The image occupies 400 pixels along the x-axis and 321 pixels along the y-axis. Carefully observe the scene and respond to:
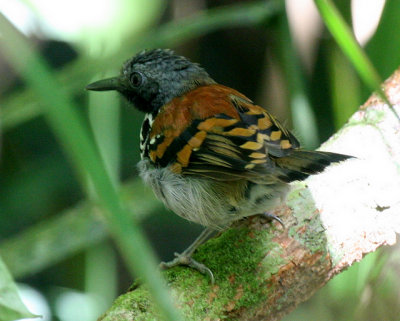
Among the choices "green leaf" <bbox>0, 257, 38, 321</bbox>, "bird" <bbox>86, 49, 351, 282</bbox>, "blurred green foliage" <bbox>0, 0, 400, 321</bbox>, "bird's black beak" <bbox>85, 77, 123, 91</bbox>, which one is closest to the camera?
"green leaf" <bbox>0, 257, 38, 321</bbox>

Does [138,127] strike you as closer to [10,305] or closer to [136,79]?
[136,79]

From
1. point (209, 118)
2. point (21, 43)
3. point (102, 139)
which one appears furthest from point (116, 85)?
point (21, 43)

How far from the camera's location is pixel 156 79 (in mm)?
3201

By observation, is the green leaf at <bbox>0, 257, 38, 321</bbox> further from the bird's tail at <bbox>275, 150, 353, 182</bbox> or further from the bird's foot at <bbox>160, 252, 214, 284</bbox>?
the bird's tail at <bbox>275, 150, 353, 182</bbox>

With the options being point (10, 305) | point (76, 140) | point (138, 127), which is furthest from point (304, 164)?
point (138, 127)

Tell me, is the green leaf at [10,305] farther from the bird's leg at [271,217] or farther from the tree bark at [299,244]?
the bird's leg at [271,217]

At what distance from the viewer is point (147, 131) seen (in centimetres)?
301

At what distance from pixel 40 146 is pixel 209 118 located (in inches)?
95.5

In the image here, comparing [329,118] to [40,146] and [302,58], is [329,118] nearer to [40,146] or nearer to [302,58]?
[302,58]

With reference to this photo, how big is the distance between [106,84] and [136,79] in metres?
0.18

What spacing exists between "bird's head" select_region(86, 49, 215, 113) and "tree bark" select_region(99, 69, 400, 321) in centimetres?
96

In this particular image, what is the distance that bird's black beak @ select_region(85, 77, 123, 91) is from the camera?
3.19 metres

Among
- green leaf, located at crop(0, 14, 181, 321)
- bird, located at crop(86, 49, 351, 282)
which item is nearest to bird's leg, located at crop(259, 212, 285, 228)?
bird, located at crop(86, 49, 351, 282)

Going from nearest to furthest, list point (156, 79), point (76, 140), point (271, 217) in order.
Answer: point (76, 140), point (271, 217), point (156, 79)
